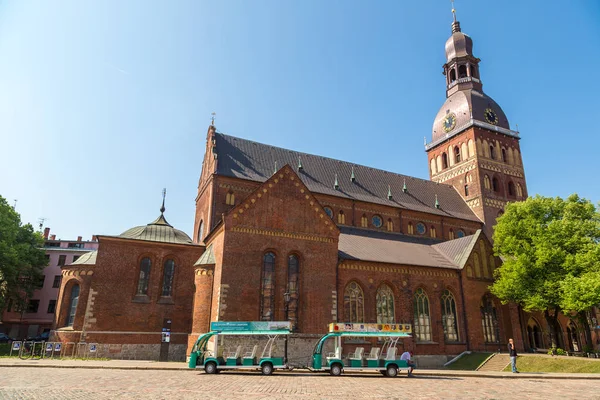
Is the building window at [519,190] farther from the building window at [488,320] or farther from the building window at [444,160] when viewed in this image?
the building window at [488,320]

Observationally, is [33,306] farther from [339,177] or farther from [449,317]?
[449,317]

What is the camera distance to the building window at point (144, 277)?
100 feet

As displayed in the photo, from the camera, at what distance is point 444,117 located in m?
54.6

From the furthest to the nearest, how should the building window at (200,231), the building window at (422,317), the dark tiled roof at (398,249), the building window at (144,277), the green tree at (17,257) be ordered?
the green tree at (17,257) → the building window at (200,231) → the dark tiled roof at (398,249) → the building window at (422,317) → the building window at (144,277)

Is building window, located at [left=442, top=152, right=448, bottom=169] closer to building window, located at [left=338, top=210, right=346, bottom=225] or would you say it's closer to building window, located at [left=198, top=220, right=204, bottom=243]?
building window, located at [left=338, top=210, right=346, bottom=225]

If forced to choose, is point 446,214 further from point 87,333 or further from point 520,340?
point 87,333

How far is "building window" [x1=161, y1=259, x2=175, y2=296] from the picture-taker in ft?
102

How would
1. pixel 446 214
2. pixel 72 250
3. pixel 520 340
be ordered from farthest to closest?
1. pixel 72 250
2. pixel 446 214
3. pixel 520 340

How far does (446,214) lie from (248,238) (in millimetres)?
26025

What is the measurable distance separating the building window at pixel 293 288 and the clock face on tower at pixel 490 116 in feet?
117

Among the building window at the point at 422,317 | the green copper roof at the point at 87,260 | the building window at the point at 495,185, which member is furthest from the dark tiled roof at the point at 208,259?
the building window at the point at 495,185

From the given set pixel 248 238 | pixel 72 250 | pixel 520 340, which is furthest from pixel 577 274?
pixel 72 250

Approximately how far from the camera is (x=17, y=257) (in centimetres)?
4119

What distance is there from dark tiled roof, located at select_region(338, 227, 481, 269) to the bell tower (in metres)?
12.2
